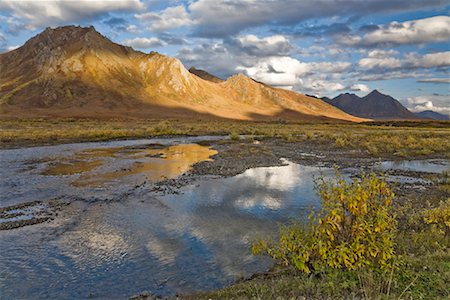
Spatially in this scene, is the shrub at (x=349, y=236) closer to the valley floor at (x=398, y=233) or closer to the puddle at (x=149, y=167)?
the valley floor at (x=398, y=233)

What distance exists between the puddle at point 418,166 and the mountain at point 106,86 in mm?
82919

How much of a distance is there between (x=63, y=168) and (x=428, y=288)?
2130 centimetres

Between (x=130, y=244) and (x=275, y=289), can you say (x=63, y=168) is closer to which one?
(x=130, y=244)

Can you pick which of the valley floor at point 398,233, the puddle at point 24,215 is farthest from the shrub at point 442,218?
the puddle at point 24,215

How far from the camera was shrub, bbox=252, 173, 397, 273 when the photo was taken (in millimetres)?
6031

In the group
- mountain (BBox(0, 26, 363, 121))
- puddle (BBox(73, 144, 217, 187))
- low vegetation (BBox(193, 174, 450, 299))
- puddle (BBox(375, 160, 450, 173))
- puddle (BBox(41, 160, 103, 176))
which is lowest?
puddle (BBox(41, 160, 103, 176))

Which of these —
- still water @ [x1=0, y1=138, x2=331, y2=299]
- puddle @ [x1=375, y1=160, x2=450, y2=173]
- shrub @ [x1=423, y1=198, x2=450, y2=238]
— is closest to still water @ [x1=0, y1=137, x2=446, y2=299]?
still water @ [x1=0, y1=138, x2=331, y2=299]

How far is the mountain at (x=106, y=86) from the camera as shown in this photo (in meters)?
105

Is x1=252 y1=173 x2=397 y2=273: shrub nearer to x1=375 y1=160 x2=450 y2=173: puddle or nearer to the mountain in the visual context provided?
x1=375 y1=160 x2=450 y2=173: puddle

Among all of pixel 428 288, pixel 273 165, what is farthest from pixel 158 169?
pixel 428 288

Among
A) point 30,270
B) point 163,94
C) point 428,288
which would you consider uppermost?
point 163,94

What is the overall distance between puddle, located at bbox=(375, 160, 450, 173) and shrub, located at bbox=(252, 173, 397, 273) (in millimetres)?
16719

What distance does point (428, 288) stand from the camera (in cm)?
546

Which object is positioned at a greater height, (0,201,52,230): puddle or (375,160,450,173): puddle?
(375,160,450,173): puddle
